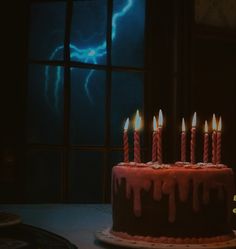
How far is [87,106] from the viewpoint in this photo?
462cm

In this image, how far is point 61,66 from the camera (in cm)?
455

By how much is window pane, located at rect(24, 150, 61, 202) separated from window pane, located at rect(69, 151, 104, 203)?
0.13m

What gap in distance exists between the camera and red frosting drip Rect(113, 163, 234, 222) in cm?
263

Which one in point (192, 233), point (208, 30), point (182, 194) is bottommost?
point (192, 233)

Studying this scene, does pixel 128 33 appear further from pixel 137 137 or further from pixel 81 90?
pixel 137 137

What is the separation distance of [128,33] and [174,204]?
2446mm

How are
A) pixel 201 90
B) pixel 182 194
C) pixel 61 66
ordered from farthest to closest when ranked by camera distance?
pixel 201 90
pixel 61 66
pixel 182 194

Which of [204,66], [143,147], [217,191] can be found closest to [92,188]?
[143,147]

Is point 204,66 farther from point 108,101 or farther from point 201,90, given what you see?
point 108,101

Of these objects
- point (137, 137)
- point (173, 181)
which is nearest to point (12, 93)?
point (137, 137)

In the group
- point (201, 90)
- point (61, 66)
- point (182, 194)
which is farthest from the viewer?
point (201, 90)

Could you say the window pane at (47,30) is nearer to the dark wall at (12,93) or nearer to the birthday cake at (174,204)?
the dark wall at (12,93)

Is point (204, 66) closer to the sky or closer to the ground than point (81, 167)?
closer to the sky

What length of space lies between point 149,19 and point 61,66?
3.02 ft
